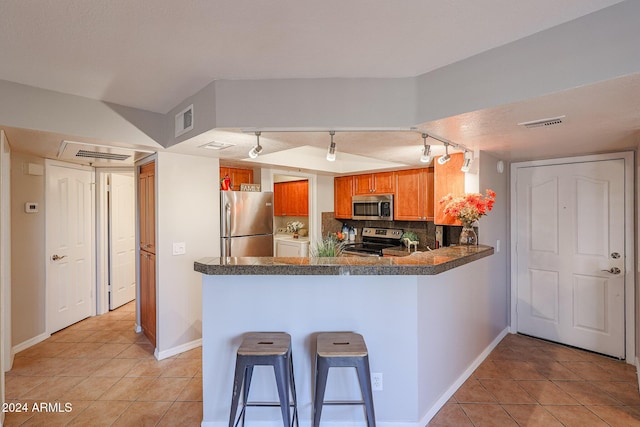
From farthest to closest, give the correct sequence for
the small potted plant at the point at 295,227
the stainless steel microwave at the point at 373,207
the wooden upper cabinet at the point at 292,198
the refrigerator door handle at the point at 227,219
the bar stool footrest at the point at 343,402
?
the small potted plant at the point at 295,227 < the wooden upper cabinet at the point at 292,198 < the stainless steel microwave at the point at 373,207 < the refrigerator door handle at the point at 227,219 < the bar stool footrest at the point at 343,402

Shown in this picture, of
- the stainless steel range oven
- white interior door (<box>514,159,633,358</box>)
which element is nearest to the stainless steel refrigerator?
the stainless steel range oven

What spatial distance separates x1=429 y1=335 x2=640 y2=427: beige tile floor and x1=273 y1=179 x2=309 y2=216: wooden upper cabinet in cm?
342

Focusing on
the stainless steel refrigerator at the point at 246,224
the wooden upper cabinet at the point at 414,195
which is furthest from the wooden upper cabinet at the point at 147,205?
the wooden upper cabinet at the point at 414,195

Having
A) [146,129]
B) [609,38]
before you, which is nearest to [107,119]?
[146,129]

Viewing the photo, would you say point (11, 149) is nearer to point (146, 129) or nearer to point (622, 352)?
point (146, 129)

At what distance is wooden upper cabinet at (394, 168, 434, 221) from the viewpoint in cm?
421

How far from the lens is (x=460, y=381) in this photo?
8.46 feet

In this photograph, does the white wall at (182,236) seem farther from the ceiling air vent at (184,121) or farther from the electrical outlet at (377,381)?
the electrical outlet at (377,381)

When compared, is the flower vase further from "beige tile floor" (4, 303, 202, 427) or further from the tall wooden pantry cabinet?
the tall wooden pantry cabinet

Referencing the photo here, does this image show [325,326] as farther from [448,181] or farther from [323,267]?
[448,181]

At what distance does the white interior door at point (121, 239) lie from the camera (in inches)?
174

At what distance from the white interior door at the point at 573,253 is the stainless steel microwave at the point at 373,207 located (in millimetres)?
1593

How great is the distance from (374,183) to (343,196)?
2.14ft

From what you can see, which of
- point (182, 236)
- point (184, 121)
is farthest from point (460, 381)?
point (184, 121)
